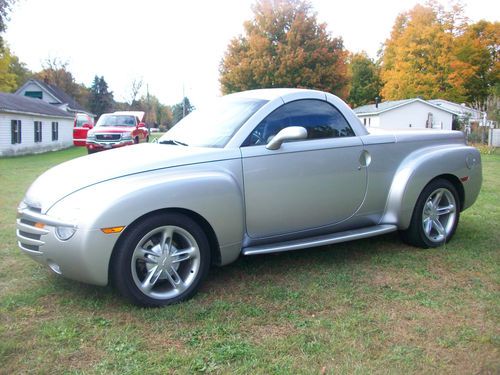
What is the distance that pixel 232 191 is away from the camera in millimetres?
3824

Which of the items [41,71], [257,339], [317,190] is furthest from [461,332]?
[41,71]

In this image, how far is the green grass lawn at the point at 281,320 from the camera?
2.82m

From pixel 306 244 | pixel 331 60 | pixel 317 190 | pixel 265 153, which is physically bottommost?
pixel 306 244

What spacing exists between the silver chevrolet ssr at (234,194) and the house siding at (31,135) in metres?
21.7

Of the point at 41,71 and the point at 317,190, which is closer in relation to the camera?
the point at 317,190

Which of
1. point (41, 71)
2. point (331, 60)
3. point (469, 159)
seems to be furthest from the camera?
point (41, 71)

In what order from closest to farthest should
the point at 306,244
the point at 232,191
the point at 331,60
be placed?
the point at 232,191
the point at 306,244
the point at 331,60

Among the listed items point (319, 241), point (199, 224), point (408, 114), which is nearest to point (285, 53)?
point (408, 114)

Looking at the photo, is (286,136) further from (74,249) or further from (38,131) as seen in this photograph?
(38,131)

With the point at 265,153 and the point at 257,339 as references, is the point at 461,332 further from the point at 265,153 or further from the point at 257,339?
the point at 265,153

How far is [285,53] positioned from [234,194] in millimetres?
34027

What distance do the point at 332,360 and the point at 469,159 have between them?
3.49 m

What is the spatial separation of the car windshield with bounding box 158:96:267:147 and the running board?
0.93 m

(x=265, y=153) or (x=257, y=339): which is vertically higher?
(x=265, y=153)
